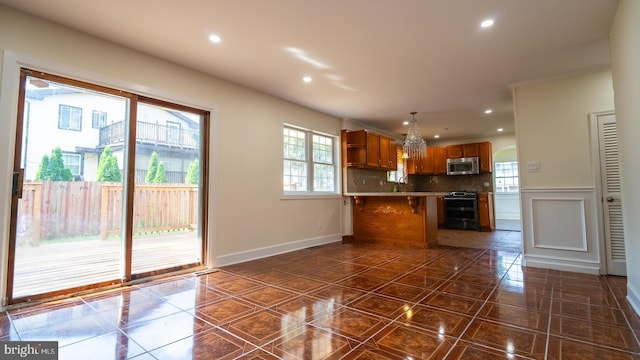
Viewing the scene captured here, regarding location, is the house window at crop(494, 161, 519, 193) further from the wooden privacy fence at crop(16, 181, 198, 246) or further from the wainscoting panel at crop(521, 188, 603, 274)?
the wooden privacy fence at crop(16, 181, 198, 246)

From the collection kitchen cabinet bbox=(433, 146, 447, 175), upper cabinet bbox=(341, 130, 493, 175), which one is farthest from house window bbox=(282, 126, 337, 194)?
kitchen cabinet bbox=(433, 146, 447, 175)

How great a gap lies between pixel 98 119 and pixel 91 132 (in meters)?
0.15

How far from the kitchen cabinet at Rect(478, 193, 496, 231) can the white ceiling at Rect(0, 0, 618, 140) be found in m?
3.79

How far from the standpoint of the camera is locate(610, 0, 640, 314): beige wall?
2.10m

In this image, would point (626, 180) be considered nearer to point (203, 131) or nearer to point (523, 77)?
point (523, 77)

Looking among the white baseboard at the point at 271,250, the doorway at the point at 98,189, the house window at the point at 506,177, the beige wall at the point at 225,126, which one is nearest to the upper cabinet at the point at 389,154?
the beige wall at the point at 225,126

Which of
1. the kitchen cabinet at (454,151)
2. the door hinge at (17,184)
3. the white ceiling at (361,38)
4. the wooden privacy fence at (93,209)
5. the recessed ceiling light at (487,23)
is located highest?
the white ceiling at (361,38)

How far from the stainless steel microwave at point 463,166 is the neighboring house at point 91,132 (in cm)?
677

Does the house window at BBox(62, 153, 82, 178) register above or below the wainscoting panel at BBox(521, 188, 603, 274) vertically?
above

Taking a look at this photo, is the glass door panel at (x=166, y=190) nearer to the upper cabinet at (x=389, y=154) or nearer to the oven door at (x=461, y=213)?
the upper cabinet at (x=389, y=154)

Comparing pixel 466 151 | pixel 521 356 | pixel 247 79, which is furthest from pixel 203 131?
pixel 466 151

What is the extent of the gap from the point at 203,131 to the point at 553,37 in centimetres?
398

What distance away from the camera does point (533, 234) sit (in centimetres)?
384

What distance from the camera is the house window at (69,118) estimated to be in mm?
2781
